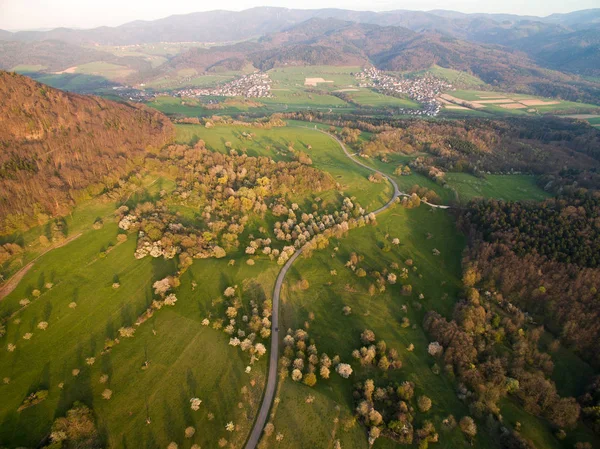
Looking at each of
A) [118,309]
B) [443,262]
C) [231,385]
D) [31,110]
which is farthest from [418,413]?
[31,110]

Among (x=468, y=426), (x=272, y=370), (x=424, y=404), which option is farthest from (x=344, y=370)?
(x=468, y=426)

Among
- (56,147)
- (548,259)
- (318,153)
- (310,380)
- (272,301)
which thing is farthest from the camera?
(318,153)

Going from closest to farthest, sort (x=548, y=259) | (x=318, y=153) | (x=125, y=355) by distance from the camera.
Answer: (x=125, y=355)
(x=548, y=259)
(x=318, y=153)

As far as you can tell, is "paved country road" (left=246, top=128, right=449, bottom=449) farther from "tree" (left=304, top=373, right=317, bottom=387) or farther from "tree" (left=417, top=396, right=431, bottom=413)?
"tree" (left=417, top=396, right=431, bottom=413)

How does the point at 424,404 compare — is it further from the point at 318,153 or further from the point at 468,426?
the point at 318,153

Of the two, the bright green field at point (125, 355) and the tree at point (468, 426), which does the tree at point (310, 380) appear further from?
the tree at point (468, 426)

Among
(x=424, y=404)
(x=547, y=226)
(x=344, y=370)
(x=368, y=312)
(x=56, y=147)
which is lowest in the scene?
(x=368, y=312)

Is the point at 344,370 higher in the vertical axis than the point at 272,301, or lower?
higher

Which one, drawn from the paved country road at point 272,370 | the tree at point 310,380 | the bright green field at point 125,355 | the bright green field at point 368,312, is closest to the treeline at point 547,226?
the bright green field at point 368,312
